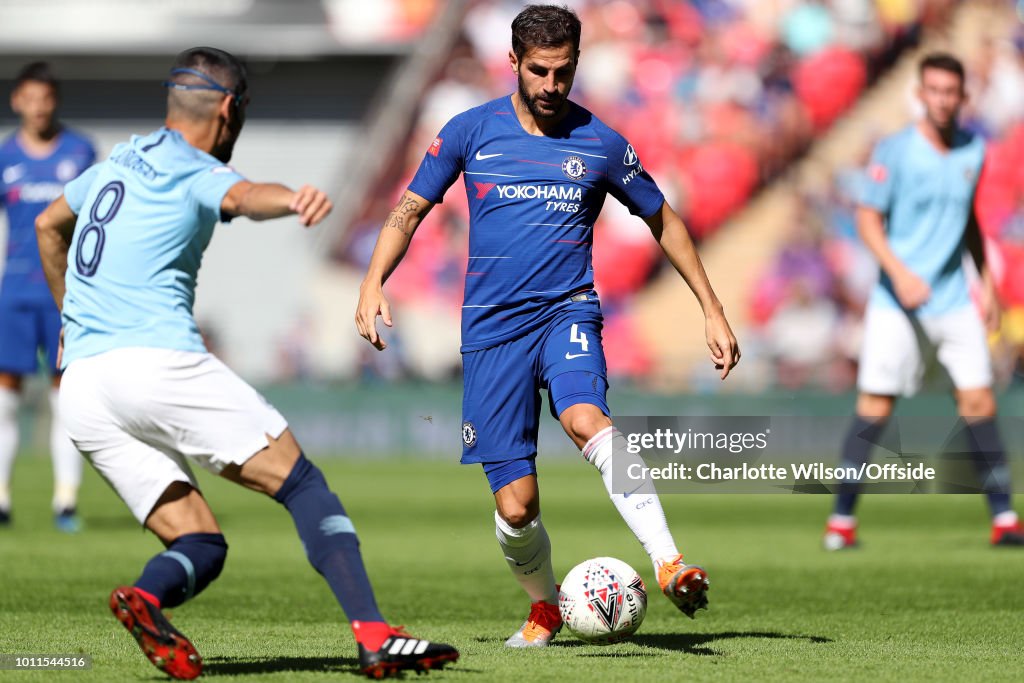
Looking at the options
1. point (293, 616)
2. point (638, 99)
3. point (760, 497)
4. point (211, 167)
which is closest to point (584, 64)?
point (638, 99)

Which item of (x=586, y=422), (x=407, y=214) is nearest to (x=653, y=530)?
(x=586, y=422)

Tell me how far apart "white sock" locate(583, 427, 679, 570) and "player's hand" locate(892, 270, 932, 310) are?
163 inches

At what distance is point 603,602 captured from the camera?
5953 mm

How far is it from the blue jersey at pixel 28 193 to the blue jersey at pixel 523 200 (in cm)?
557

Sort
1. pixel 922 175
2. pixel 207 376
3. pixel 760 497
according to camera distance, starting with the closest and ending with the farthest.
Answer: pixel 207 376 < pixel 922 175 < pixel 760 497

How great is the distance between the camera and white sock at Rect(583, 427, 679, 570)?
5473 mm

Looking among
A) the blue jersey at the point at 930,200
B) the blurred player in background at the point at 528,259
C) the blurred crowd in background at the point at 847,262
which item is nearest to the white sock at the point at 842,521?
the blue jersey at the point at 930,200

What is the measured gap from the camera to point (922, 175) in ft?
32.4

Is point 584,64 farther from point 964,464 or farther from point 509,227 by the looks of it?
point 509,227

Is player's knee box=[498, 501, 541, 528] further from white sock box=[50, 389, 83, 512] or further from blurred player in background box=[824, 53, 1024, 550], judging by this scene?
white sock box=[50, 389, 83, 512]

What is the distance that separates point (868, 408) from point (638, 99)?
15925 millimetres

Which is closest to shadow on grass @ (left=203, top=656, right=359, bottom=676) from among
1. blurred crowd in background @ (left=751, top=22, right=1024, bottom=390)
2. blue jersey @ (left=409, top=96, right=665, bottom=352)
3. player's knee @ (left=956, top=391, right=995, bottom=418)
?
blue jersey @ (left=409, top=96, right=665, bottom=352)

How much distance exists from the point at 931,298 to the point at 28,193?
20.0ft

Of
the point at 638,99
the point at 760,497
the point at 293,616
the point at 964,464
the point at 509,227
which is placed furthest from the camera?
the point at 638,99
